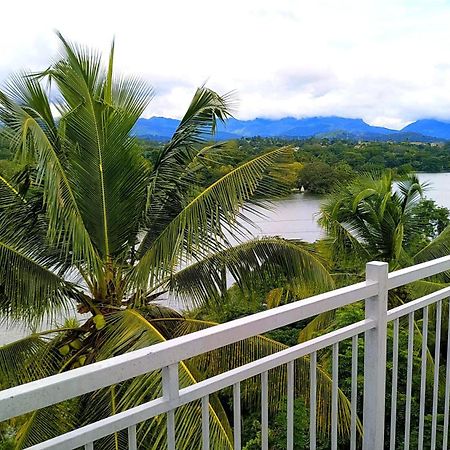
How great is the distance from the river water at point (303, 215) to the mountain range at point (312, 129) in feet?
3.01

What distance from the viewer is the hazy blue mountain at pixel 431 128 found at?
1016 centimetres

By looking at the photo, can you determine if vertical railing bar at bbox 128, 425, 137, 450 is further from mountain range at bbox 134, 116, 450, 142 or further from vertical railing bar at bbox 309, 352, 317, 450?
mountain range at bbox 134, 116, 450, 142

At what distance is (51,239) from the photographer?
4.28 metres

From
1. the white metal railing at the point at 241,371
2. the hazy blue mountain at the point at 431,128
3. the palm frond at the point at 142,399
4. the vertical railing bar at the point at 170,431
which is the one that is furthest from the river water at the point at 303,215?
the vertical railing bar at the point at 170,431

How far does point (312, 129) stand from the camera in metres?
9.34

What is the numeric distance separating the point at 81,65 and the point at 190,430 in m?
3.40

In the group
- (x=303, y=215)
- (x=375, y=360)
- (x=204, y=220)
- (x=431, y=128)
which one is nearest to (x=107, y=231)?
(x=204, y=220)

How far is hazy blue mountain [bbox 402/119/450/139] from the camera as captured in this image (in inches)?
400

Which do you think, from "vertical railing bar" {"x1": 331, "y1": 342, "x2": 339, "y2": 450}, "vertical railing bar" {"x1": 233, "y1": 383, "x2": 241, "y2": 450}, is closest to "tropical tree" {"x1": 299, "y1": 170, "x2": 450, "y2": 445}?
"vertical railing bar" {"x1": 331, "y1": 342, "x2": 339, "y2": 450}

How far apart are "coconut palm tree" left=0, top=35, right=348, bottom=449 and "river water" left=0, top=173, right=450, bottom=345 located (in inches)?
29.0

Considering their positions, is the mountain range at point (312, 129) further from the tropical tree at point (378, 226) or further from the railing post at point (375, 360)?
the railing post at point (375, 360)

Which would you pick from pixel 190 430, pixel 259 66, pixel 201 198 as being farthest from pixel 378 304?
pixel 259 66

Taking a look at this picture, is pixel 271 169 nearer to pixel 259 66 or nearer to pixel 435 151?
pixel 435 151

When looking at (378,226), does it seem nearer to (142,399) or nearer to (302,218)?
(302,218)
